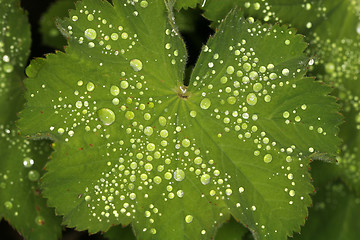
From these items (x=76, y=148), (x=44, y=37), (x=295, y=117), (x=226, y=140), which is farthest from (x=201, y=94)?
(x=44, y=37)

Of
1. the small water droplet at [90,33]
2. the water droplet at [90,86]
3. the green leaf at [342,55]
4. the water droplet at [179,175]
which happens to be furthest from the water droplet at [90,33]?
the green leaf at [342,55]

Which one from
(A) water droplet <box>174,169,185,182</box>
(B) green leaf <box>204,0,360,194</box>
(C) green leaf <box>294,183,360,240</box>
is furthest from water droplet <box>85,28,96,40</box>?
→ (C) green leaf <box>294,183,360,240</box>

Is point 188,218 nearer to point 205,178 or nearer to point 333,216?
point 205,178

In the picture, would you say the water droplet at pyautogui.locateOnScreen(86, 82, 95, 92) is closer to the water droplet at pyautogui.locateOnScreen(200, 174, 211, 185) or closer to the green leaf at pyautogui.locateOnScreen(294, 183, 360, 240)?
the water droplet at pyautogui.locateOnScreen(200, 174, 211, 185)

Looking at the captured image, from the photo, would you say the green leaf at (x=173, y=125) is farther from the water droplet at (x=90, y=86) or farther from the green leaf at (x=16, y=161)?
the green leaf at (x=16, y=161)

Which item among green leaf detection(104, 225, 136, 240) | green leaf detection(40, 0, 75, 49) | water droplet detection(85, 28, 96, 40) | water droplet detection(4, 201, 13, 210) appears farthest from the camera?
green leaf detection(40, 0, 75, 49)
